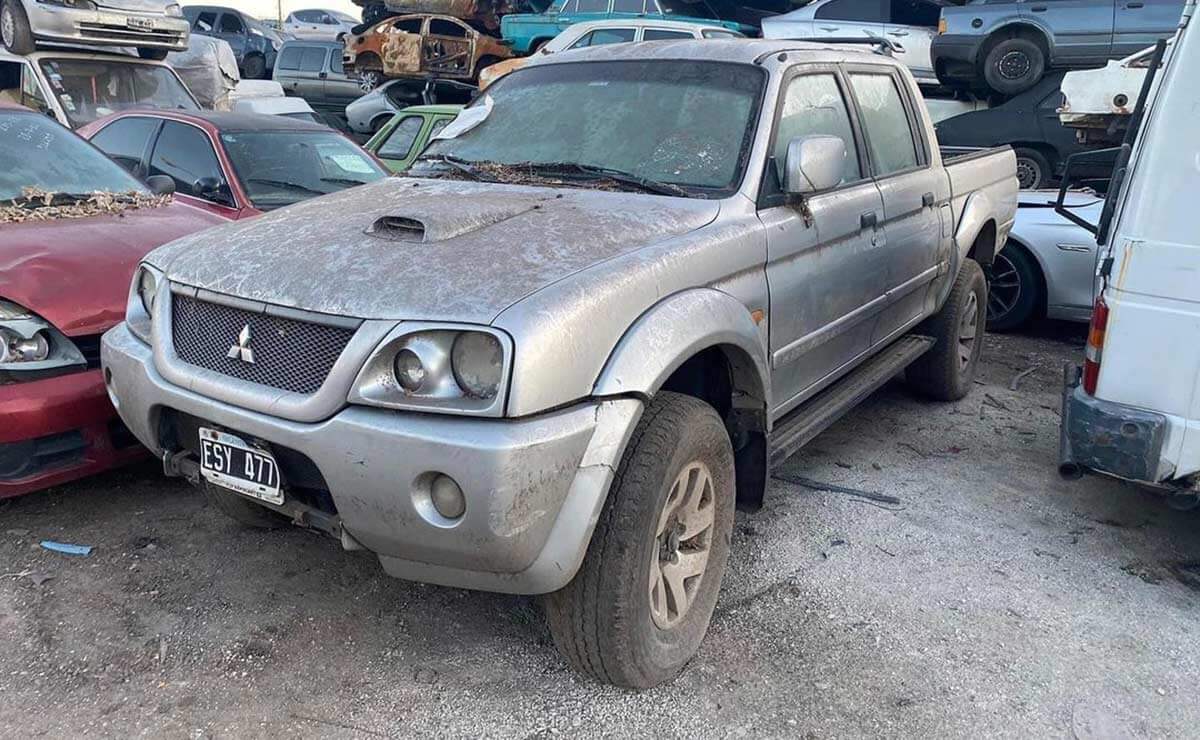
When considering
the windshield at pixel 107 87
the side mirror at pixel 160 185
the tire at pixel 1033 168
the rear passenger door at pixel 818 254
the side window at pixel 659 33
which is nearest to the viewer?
the rear passenger door at pixel 818 254

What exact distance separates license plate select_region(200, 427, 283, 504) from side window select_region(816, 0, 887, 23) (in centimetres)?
1183

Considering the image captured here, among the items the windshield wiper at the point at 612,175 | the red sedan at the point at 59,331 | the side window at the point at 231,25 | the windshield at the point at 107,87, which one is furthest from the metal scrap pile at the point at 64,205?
the side window at the point at 231,25

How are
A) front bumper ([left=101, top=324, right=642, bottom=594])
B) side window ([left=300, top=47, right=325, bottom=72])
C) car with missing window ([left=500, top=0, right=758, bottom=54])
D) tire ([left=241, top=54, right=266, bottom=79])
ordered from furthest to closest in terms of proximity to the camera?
tire ([left=241, top=54, right=266, bottom=79]) < side window ([left=300, top=47, right=325, bottom=72]) < car with missing window ([left=500, top=0, right=758, bottom=54]) < front bumper ([left=101, top=324, right=642, bottom=594])

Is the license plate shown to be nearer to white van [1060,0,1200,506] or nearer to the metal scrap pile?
the metal scrap pile

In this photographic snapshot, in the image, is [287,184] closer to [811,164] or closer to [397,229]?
[397,229]

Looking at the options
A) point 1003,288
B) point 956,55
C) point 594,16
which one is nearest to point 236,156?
point 1003,288

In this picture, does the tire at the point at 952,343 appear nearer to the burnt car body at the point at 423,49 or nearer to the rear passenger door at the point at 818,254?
the rear passenger door at the point at 818,254

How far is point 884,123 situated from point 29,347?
3716 millimetres

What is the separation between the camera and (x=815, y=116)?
3.75m

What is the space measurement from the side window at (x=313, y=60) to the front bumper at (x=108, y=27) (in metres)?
9.89

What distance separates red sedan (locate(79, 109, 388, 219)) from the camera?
5777 mm

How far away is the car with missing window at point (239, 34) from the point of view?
72.0ft

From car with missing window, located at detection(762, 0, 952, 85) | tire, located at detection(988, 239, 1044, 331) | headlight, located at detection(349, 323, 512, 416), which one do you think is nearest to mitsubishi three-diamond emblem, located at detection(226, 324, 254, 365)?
headlight, located at detection(349, 323, 512, 416)

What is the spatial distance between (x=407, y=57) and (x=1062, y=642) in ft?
48.1
